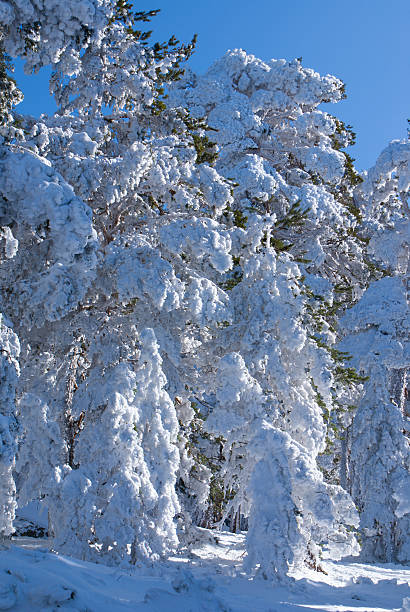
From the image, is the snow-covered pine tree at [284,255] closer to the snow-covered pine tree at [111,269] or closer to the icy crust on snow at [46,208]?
the snow-covered pine tree at [111,269]

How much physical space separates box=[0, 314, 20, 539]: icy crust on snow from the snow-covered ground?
20.4 inches

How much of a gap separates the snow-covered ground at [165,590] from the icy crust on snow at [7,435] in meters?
0.52

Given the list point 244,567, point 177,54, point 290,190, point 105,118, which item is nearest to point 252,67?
point 290,190

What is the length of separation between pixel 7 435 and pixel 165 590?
7.41ft

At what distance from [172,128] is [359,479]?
1023cm

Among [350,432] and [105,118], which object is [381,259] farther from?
[105,118]

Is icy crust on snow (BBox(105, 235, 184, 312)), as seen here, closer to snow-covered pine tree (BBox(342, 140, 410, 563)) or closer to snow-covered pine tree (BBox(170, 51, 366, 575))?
snow-covered pine tree (BBox(170, 51, 366, 575))

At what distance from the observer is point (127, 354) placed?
9328 millimetres

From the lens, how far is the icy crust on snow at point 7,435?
584 cm

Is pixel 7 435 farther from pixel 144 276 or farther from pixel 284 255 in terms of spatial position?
pixel 284 255

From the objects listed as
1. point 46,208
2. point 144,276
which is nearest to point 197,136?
point 144,276

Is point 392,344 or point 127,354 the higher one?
point 392,344

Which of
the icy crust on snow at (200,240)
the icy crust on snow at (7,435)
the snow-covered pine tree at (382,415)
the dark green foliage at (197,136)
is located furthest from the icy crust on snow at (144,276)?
the snow-covered pine tree at (382,415)

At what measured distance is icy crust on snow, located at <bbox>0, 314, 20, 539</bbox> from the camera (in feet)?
19.1
